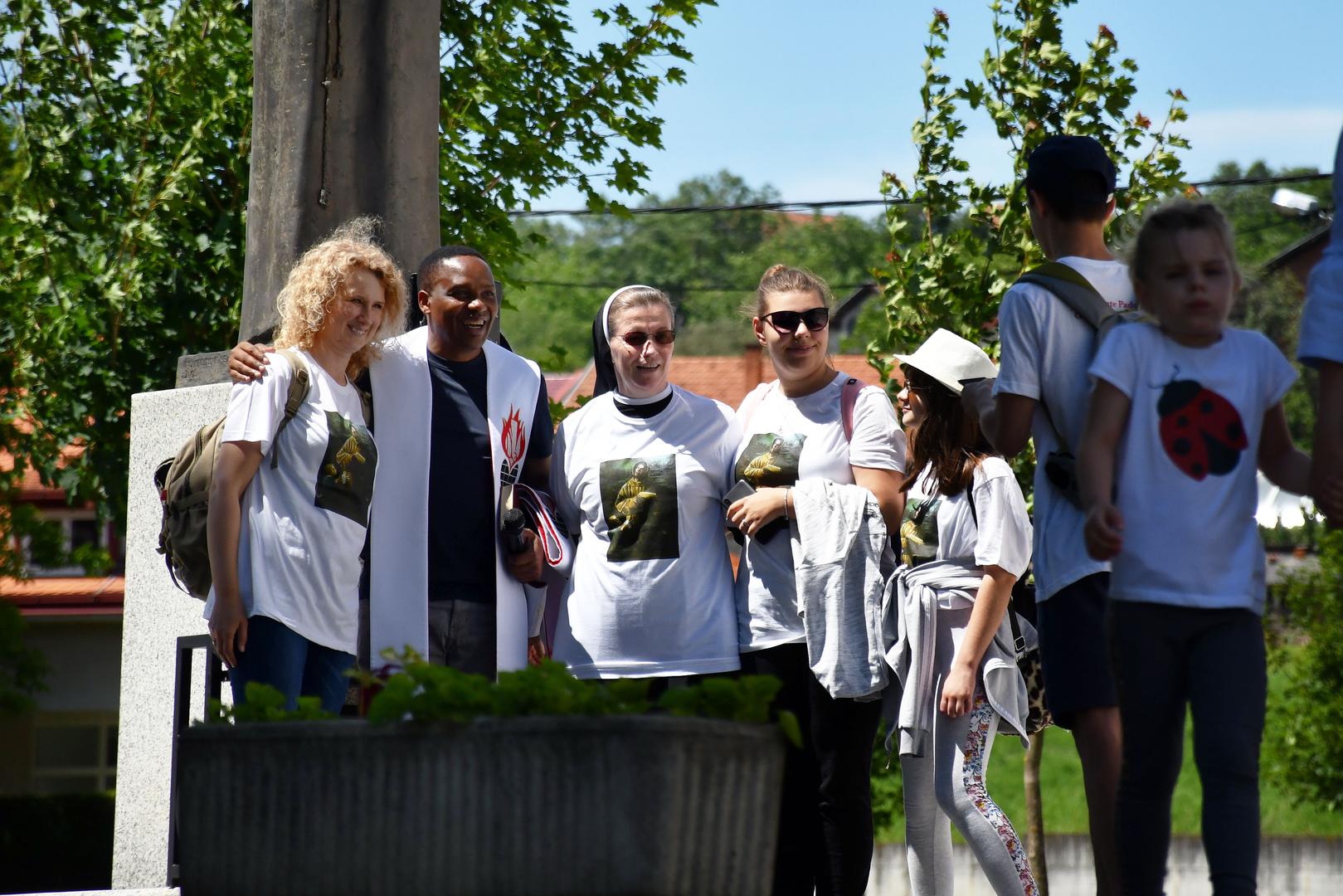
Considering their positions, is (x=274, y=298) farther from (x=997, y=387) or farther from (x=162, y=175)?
(x=162, y=175)

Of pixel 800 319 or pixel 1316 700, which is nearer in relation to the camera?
pixel 800 319

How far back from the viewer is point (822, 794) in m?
5.07

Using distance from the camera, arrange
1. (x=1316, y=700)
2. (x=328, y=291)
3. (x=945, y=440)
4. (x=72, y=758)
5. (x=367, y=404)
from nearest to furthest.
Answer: (x=328, y=291), (x=367, y=404), (x=945, y=440), (x=1316, y=700), (x=72, y=758)

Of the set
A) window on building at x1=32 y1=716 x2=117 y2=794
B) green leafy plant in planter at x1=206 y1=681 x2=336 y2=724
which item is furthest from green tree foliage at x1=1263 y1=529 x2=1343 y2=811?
window on building at x1=32 y1=716 x2=117 y2=794

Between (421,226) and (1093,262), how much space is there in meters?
2.88

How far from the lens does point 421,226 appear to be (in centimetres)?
621

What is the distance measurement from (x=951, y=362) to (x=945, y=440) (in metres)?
0.25

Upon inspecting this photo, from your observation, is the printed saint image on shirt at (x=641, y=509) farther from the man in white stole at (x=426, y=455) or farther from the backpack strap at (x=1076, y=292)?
the backpack strap at (x=1076, y=292)

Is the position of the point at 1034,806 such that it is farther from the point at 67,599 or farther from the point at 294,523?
the point at 67,599

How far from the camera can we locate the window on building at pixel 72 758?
33.6m

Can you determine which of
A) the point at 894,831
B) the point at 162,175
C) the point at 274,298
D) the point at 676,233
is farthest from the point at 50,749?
the point at 676,233

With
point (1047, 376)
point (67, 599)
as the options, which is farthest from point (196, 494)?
point (67, 599)

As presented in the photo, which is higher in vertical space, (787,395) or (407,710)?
(787,395)

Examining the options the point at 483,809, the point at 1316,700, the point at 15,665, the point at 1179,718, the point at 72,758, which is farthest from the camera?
the point at 72,758
